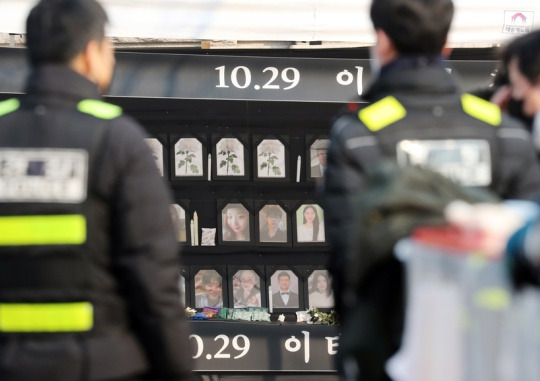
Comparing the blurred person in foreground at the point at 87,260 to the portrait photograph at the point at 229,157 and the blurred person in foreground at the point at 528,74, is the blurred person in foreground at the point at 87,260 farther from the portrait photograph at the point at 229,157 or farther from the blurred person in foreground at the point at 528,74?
the portrait photograph at the point at 229,157

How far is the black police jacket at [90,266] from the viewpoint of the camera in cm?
276

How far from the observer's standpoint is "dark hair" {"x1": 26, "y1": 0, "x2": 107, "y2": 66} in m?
2.97

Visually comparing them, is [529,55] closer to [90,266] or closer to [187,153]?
[90,266]

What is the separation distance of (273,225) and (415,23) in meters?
3.53

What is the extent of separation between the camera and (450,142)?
2.99m

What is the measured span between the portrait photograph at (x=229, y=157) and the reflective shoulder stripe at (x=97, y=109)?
3.47 metres

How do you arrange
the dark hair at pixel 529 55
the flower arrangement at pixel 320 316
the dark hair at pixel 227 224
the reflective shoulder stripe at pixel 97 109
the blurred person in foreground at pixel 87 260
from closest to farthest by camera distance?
the blurred person in foreground at pixel 87 260
the reflective shoulder stripe at pixel 97 109
the dark hair at pixel 529 55
the flower arrangement at pixel 320 316
the dark hair at pixel 227 224

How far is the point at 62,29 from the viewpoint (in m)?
2.97

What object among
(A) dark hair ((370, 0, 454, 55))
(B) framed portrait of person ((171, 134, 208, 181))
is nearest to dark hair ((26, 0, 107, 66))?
(A) dark hair ((370, 0, 454, 55))

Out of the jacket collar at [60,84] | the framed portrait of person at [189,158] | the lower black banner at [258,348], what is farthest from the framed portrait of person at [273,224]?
the jacket collar at [60,84]

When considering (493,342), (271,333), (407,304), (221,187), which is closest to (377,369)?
(407,304)

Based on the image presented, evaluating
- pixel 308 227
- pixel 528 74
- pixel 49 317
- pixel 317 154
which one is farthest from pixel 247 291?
pixel 49 317

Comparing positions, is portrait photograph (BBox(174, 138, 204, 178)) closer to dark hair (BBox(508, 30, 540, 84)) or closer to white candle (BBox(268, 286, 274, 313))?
white candle (BBox(268, 286, 274, 313))

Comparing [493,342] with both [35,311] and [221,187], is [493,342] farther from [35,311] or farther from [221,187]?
[221,187]
